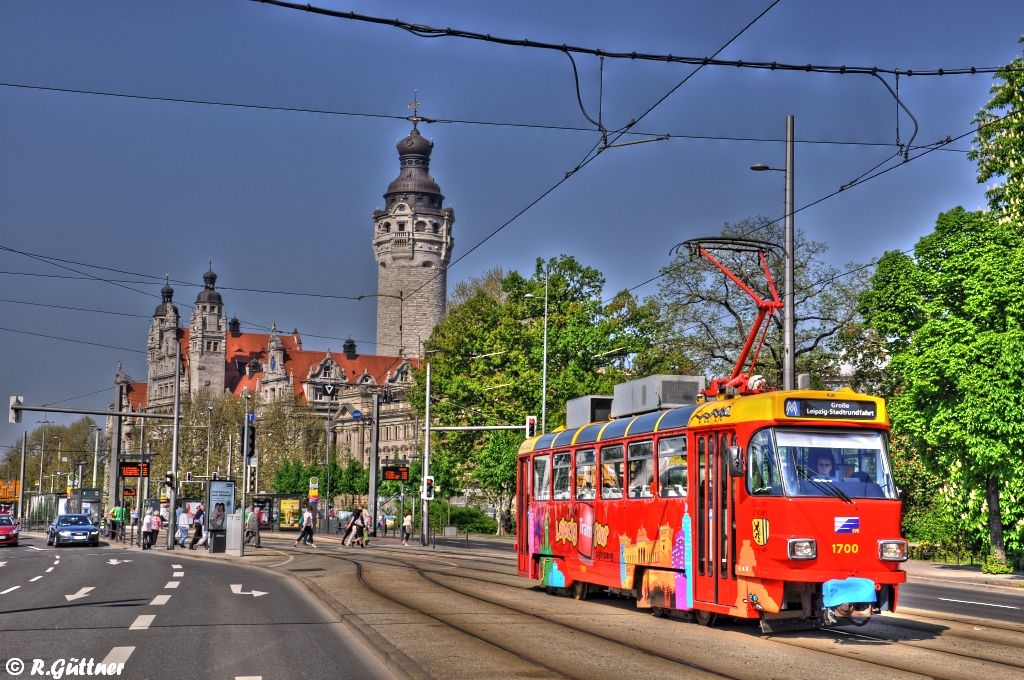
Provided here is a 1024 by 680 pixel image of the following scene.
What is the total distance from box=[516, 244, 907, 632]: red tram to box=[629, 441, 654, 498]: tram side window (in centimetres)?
2

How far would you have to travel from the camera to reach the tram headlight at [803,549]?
594 inches

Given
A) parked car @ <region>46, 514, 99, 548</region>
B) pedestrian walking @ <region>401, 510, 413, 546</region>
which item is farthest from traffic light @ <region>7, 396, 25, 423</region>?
pedestrian walking @ <region>401, 510, 413, 546</region>

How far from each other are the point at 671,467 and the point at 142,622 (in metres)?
7.54

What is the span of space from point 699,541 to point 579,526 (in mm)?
5017

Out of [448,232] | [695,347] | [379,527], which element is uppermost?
[448,232]

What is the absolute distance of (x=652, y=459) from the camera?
61.3 feet

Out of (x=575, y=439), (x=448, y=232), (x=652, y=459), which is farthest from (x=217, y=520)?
(x=448, y=232)

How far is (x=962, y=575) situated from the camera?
109ft

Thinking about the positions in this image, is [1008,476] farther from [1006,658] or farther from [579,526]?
[1006,658]

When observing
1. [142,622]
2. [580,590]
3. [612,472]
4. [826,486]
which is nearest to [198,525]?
[580,590]

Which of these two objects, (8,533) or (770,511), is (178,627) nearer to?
(770,511)

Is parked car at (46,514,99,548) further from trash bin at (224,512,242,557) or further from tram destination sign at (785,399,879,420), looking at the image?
tram destination sign at (785,399,879,420)

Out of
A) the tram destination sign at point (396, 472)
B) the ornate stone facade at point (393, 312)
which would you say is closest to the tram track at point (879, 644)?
the tram destination sign at point (396, 472)

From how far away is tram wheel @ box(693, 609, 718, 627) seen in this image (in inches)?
682
